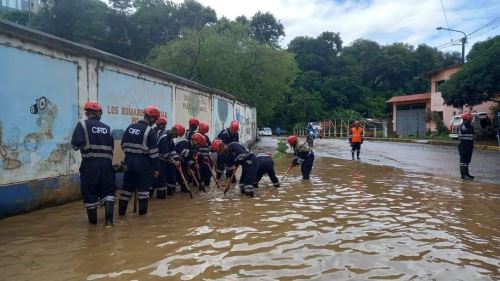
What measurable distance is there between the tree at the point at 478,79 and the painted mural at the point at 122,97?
21.9 m

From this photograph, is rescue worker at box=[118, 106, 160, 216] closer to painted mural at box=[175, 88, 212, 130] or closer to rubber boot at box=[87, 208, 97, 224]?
rubber boot at box=[87, 208, 97, 224]

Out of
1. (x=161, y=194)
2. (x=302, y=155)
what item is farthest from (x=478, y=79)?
(x=161, y=194)

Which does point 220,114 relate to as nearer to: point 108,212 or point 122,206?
point 122,206

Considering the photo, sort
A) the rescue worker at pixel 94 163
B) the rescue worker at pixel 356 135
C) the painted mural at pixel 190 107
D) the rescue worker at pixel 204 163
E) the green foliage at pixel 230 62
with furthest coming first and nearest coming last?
the green foliage at pixel 230 62, the rescue worker at pixel 356 135, the painted mural at pixel 190 107, the rescue worker at pixel 204 163, the rescue worker at pixel 94 163

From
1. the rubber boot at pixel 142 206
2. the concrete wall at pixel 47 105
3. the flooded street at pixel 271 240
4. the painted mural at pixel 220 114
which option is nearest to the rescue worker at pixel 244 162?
the flooded street at pixel 271 240

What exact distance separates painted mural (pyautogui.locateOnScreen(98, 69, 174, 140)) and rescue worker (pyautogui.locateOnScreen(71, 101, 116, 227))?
125 inches

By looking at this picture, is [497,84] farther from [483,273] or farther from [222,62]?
[483,273]

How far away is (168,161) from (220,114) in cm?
1077

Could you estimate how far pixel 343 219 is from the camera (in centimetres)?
641

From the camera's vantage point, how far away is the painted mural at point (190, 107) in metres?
13.5

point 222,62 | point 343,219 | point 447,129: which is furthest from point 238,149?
point 447,129

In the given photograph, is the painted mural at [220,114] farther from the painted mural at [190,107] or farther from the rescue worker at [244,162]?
the rescue worker at [244,162]

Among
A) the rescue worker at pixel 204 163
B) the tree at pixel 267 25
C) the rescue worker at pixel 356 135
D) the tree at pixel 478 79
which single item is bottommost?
the rescue worker at pixel 204 163

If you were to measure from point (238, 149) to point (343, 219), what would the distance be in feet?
10.7
